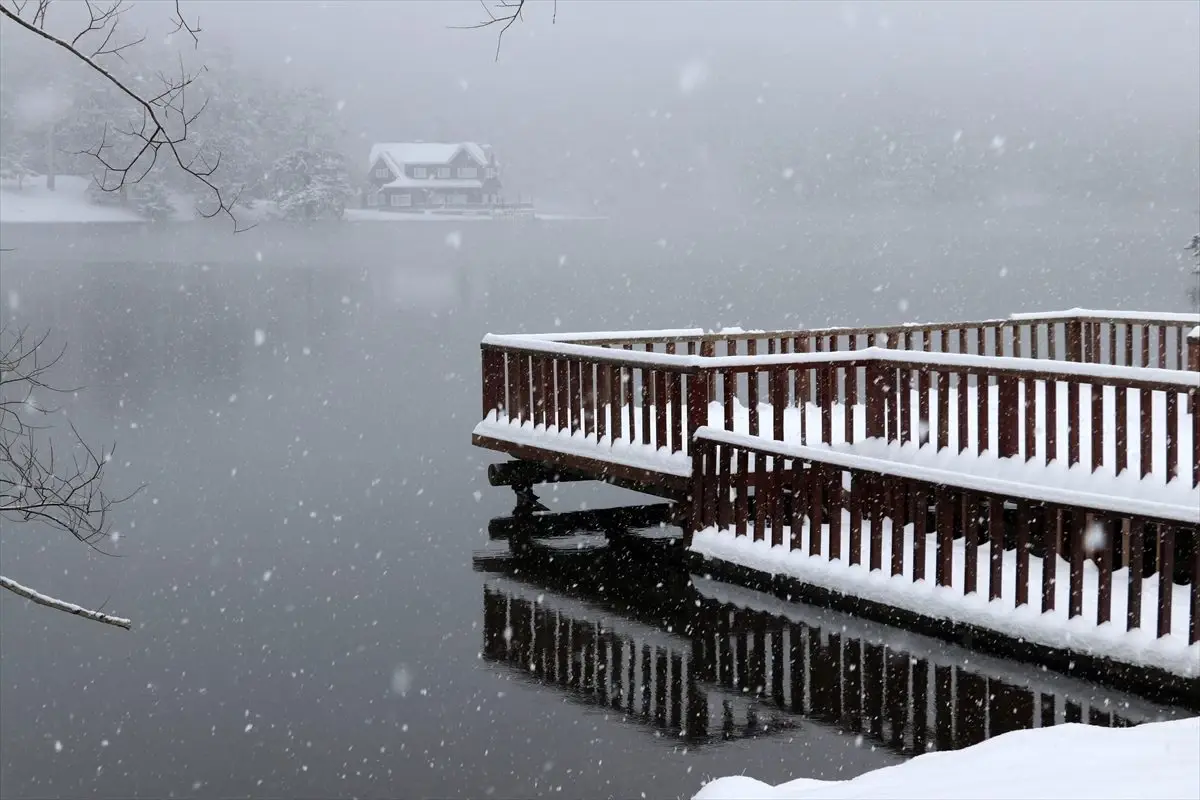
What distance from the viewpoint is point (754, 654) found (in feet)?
30.7

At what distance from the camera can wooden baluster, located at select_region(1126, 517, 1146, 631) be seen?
26.1ft

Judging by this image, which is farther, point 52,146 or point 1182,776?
point 52,146

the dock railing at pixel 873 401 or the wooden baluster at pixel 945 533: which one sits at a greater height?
the dock railing at pixel 873 401

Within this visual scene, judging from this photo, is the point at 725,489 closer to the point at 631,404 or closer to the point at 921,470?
the point at 631,404

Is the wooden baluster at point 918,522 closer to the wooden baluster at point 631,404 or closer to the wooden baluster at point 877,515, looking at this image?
the wooden baluster at point 877,515

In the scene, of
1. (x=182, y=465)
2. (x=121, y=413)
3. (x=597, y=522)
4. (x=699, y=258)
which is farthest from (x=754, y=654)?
(x=699, y=258)

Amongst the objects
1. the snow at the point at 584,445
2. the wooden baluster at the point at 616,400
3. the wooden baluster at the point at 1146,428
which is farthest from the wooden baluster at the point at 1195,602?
the wooden baluster at the point at 616,400

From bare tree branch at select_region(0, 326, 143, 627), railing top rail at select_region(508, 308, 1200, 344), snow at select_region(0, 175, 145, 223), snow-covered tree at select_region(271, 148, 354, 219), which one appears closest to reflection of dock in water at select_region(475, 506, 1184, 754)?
bare tree branch at select_region(0, 326, 143, 627)

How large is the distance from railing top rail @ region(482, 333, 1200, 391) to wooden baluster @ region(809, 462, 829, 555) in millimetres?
1720

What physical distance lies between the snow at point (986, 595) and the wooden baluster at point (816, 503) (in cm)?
10

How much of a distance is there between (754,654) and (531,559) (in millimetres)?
3736

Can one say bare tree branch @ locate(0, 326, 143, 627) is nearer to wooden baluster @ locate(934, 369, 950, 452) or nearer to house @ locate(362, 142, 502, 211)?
wooden baluster @ locate(934, 369, 950, 452)

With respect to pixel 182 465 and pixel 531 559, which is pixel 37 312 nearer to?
pixel 182 465

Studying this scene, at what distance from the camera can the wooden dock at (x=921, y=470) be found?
8.43 meters
